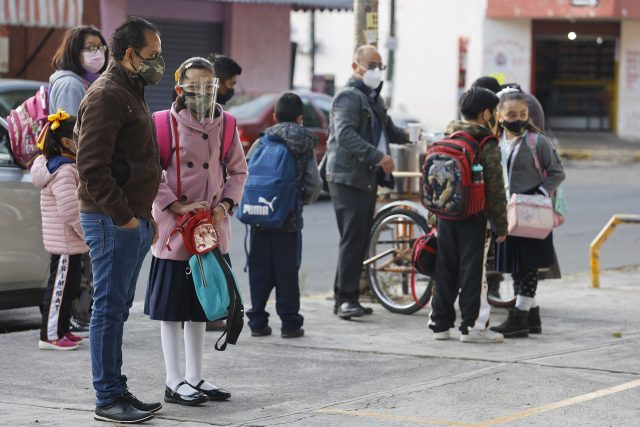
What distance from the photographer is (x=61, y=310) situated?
→ 8.12m

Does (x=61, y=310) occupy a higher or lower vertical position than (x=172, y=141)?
lower

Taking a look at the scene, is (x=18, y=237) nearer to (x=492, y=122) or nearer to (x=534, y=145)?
(x=492, y=122)

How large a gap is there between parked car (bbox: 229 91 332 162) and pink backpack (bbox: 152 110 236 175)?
11.1 meters

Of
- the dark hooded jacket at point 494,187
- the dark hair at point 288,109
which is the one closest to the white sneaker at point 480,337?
the dark hooded jacket at point 494,187

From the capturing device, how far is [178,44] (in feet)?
86.6

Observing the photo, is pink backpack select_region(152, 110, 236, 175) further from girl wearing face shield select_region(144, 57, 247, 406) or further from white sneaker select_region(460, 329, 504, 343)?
white sneaker select_region(460, 329, 504, 343)

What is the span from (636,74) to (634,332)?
26.4m

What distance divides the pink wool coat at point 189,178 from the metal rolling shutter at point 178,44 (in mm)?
18758

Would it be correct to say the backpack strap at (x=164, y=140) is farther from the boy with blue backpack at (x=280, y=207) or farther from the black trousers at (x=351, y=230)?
the black trousers at (x=351, y=230)

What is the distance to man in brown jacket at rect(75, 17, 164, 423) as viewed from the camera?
234 inches

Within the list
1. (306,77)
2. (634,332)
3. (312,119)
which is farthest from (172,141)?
(306,77)

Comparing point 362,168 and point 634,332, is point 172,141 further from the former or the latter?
point 634,332

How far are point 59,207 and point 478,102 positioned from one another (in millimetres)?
2736

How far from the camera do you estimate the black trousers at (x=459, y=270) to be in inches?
333
